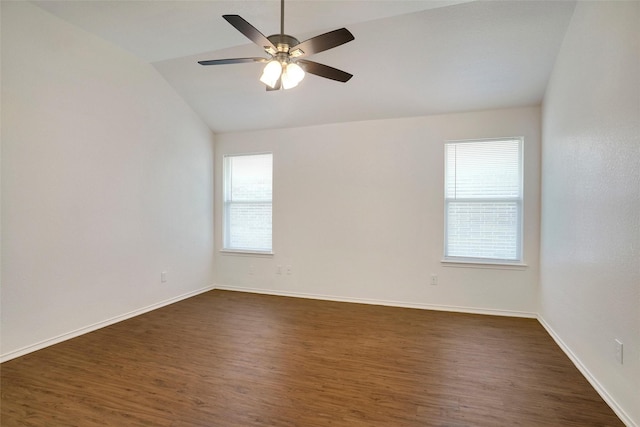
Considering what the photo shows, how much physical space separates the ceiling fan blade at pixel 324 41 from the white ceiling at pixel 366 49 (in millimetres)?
917

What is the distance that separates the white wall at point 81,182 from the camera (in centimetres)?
271

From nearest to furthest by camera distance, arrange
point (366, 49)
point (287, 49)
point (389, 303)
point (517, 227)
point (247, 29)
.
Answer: point (247, 29)
point (287, 49)
point (366, 49)
point (517, 227)
point (389, 303)

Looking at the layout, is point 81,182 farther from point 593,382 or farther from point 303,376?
point 593,382

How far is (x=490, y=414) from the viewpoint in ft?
6.51

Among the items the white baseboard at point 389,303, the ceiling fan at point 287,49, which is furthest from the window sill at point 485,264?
the ceiling fan at point 287,49

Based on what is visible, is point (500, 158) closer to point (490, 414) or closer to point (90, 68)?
point (490, 414)

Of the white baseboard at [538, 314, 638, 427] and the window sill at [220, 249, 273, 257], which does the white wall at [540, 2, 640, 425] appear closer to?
the white baseboard at [538, 314, 638, 427]

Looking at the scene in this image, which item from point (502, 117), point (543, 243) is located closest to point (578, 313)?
point (543, 243)

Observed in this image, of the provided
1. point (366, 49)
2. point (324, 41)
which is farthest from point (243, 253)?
point (324, 41)

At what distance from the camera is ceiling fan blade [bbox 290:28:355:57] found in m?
1.86

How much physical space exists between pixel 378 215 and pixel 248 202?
205 cm

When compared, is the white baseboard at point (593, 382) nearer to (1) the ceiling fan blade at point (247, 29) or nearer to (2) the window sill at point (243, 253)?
(1) the ceiling fan blade at point (247, 29)

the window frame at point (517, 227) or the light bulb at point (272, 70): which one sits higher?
the light bulb at point (272, 70)

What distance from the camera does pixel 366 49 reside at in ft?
10.9
